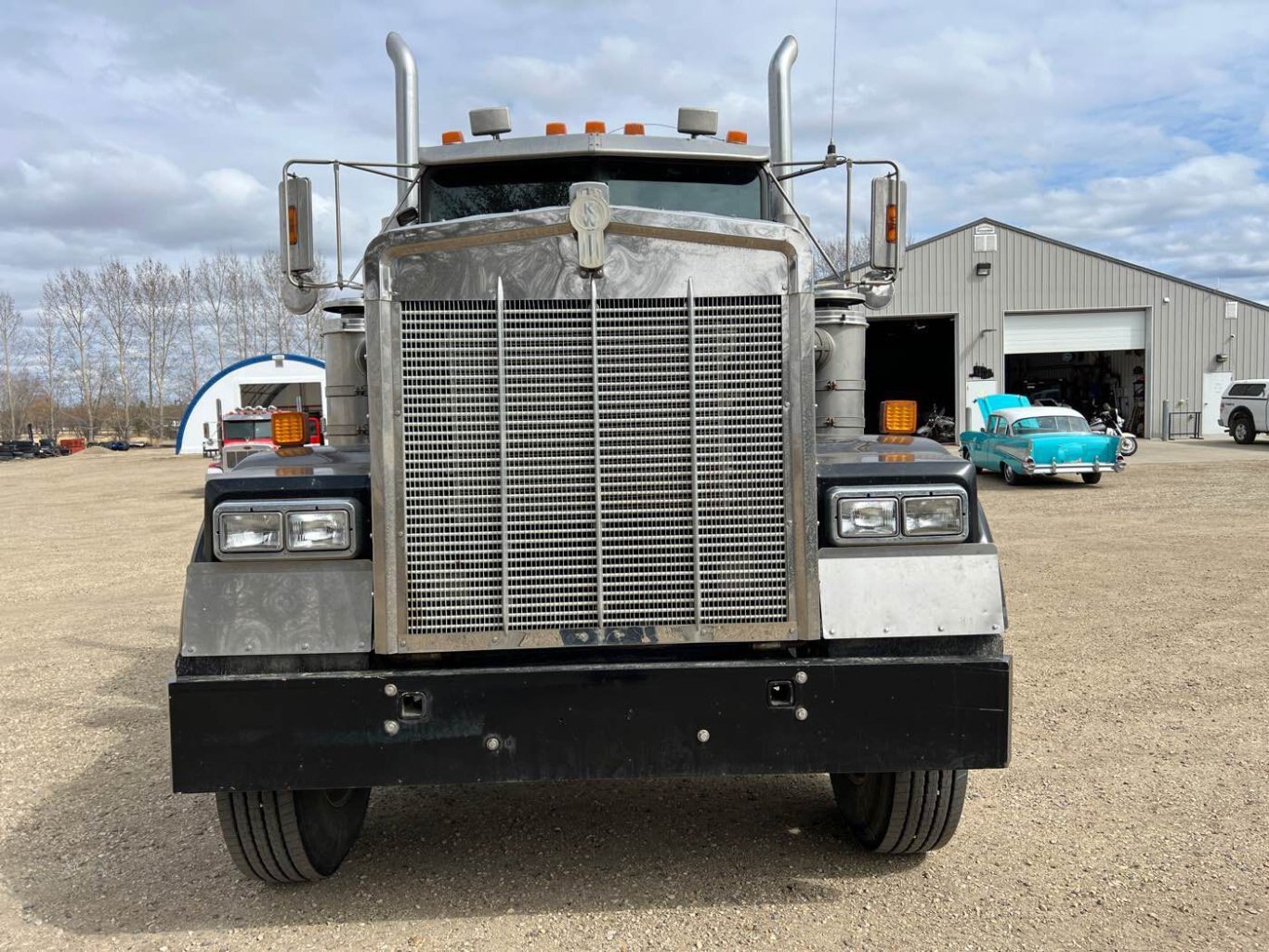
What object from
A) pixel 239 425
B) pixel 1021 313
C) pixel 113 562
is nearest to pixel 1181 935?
pixel 113 562

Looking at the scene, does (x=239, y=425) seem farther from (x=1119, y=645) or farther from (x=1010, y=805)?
(x=1010, y=805)

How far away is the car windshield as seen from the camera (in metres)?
19.2

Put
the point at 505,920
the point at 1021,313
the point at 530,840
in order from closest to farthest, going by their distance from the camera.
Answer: the point at 505,920 < the point at 530,840 < the point at 1021,313

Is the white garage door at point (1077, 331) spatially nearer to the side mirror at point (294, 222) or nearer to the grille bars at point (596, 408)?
the side mirror at point (294, 222)

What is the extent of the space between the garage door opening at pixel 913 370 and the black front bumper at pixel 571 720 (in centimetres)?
3897

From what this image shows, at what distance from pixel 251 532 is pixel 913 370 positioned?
139 feet

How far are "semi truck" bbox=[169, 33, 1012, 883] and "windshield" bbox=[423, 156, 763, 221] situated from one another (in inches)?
68.8

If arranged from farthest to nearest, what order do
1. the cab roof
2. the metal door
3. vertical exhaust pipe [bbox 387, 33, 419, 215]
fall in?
the metal door
vertical exhaust pipe [bbox 387, 33, 419, 215]
the cab roof

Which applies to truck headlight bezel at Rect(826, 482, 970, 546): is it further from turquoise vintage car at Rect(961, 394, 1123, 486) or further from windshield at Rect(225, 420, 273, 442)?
windshield at Rect(225, 420, 273, 442)

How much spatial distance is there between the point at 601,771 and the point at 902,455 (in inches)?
54.9

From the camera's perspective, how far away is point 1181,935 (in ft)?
10.3

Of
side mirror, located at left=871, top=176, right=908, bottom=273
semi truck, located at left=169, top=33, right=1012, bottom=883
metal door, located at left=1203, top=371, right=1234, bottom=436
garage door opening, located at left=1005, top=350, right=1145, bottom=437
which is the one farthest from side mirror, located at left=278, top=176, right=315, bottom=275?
metal door, located at left=1203, top=371, right=1234, bottom=436

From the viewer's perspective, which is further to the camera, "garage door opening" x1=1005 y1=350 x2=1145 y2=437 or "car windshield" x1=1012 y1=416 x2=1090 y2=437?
"garage door opening" x1=1005 y1=350 x2=1145 y2=437

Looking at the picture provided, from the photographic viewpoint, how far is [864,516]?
3.14 metres
